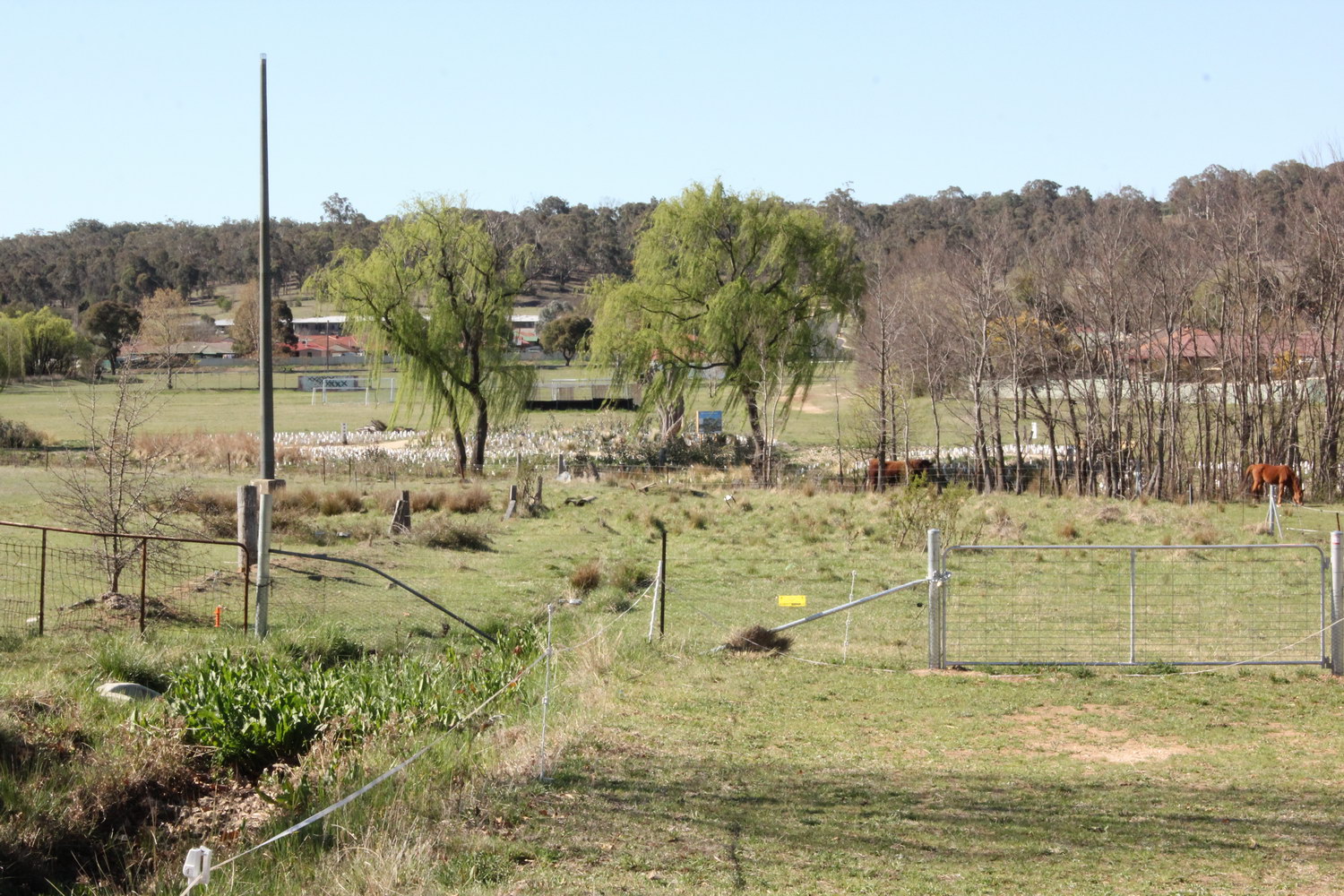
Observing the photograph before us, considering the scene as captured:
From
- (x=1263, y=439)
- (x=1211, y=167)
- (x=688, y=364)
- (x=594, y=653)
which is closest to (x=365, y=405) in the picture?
(x=688, y=364)

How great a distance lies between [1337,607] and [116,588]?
13.4 m

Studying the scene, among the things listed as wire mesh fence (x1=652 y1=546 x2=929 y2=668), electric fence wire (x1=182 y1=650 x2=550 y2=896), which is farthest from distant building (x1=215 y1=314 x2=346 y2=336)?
electric fence wire (x1=182 y1=650 x2=550 y2=896)

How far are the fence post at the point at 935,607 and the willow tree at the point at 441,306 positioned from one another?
30971 millimetres

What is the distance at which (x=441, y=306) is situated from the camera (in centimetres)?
4256

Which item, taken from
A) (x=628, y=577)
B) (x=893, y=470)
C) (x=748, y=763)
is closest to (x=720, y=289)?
(x=893, y=470)

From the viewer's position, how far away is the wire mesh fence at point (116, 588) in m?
13.1

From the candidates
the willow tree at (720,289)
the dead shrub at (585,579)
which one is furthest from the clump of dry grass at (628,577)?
the willow tree at (720,289)

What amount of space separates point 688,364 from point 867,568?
26390 mm

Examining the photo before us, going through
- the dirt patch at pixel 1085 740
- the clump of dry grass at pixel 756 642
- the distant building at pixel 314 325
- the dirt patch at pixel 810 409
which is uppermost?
the distant building at pixel 314 325

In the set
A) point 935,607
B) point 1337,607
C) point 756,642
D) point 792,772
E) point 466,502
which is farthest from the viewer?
point 466,502

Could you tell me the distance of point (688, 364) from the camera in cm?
4566

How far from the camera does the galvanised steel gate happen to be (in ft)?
41.4

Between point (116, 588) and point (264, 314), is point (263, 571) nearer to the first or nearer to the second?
point (116, 588)

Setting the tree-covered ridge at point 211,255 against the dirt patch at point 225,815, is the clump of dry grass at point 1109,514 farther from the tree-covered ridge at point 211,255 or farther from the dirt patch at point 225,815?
the tree-covered ridge at point 211,255
